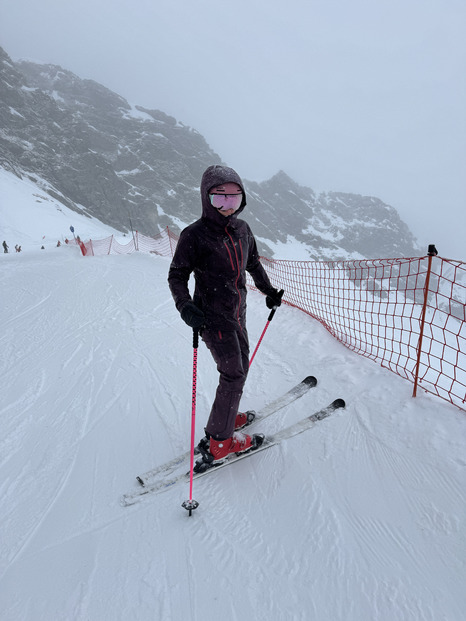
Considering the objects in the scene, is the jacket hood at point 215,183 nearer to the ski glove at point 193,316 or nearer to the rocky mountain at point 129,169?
the ski glove at point 193,316

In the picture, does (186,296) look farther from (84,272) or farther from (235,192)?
(84,272)

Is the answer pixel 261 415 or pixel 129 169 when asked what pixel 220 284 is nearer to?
pixel 261 415

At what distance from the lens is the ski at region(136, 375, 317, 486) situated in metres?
2.46

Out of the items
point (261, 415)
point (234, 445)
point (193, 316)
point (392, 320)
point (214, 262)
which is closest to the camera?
point (193, 316)

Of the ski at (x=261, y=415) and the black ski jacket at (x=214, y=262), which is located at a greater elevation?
the black ski jacket at (x=214, y=262)

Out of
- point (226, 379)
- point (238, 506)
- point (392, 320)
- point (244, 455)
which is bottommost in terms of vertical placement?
point (392, 320)

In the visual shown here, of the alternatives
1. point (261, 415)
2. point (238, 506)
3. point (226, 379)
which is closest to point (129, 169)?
point (261, 415)

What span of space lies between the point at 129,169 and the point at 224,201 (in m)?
114

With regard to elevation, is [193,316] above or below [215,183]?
below

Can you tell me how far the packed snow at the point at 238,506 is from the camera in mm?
1628

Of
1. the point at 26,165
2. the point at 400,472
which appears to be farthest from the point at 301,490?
the point at 26,165

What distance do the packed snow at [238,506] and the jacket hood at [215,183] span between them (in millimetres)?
1887

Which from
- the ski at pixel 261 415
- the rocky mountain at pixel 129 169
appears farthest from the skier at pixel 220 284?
the rocky mountain at pixel 129 169

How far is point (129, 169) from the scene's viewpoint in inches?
4026
